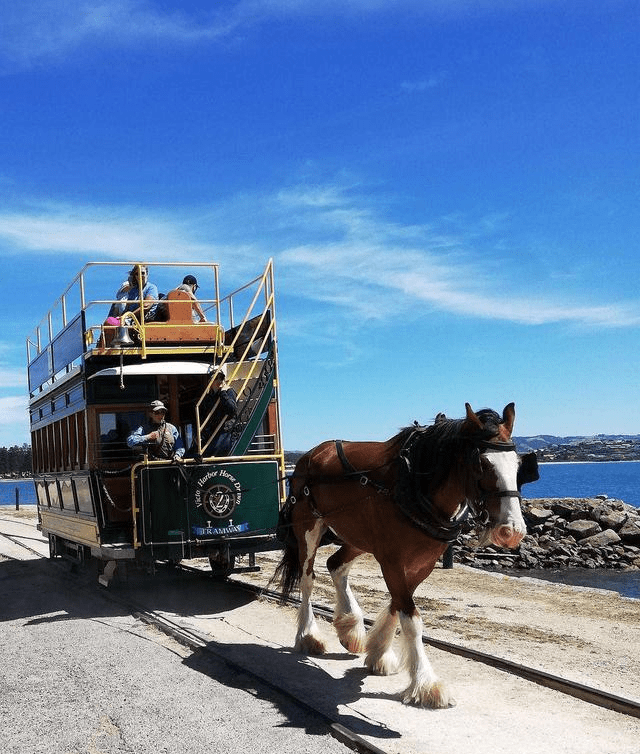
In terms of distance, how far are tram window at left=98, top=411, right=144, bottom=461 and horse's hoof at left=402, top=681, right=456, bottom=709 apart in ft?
21.4

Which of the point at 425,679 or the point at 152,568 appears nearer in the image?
the point at 425,679

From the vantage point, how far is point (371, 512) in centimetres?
728

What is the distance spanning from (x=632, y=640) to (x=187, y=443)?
21.3ft

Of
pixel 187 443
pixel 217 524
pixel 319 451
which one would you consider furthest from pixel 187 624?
pixel 187 443

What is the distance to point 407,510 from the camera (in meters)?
6.70

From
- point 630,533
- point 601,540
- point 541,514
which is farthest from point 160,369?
point 541,514

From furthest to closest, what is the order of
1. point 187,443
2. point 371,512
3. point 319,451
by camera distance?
point 187,443, point 319,451, point 371,512

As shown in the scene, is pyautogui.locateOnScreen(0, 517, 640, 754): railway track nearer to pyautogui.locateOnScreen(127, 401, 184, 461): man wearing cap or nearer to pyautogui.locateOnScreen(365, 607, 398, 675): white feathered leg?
pyautogui.locateOnScreen(365, 607, 398, 675): white feathered leg

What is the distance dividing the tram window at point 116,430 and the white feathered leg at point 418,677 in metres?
6.25

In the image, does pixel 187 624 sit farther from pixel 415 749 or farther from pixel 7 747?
pixel 415 749

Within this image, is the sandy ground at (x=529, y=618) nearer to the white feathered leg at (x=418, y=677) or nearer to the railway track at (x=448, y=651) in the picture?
the railway track at (x=448, y=651)

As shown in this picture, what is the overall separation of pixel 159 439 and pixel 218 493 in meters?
1.00

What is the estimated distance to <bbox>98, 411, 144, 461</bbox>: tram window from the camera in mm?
11836

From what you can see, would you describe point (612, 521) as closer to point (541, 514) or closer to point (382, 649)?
point (541, 514)
